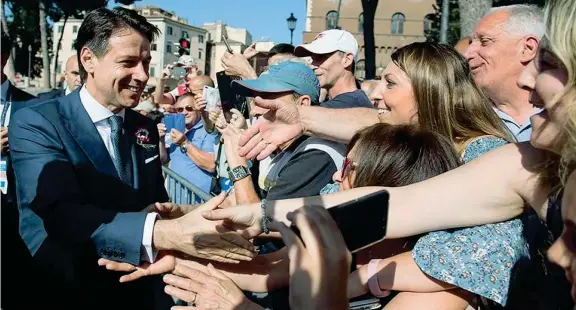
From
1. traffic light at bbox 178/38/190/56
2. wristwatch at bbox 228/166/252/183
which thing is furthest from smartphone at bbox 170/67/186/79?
wristwatch at bbox 228/166/252/183

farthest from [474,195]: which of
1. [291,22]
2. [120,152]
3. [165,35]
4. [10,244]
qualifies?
[165,35]

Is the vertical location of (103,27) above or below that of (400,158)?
above

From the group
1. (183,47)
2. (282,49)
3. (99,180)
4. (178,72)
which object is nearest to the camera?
(99,180)

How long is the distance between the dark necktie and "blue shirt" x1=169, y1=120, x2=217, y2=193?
8.10ft

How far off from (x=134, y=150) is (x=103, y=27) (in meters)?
0.65

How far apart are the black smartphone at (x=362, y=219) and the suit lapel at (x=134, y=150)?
1.65 m

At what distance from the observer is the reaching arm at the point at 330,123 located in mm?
2549

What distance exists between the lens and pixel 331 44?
13.3 ft

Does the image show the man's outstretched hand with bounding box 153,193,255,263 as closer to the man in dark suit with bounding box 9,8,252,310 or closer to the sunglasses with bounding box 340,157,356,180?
the man in dark suit with bounding box 9,8,252,310

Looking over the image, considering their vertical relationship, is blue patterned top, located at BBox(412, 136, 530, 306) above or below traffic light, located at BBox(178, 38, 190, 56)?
below

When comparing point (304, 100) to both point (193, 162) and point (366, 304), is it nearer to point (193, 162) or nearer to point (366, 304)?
point (366, 304)

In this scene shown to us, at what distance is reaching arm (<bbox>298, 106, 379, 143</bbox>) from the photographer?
255cm

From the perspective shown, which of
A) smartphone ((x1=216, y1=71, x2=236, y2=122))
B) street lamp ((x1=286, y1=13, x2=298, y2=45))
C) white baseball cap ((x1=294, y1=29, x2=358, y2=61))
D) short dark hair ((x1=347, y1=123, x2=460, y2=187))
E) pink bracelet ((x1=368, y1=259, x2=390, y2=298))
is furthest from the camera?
street lamp ((x1=286, y1=13, x2=298, y2=45))

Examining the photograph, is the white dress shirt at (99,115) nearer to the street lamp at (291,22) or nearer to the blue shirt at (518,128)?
the blue shirt at (518,128)
